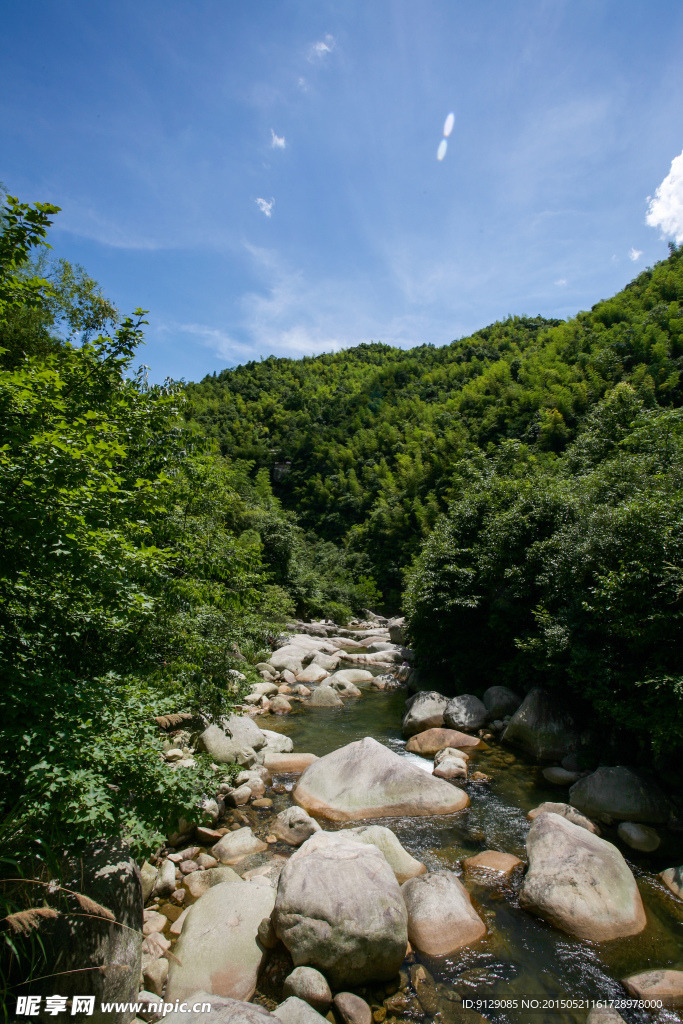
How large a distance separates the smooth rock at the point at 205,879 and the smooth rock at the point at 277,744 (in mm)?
4356

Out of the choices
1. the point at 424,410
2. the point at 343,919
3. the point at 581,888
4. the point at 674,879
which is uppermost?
the point at 424,410

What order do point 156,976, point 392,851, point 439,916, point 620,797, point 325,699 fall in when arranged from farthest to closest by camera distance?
point 325,699 < point 620,797 < point 392,851 < point 439,916 < point 156,976

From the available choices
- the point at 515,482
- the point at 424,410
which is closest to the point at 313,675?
the point at 515,482

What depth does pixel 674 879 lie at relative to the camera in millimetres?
6695

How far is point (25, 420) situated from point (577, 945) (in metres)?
8.81

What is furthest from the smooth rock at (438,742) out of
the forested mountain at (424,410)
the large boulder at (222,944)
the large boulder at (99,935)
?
the forested mountain at (424,410)

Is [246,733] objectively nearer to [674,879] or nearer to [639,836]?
[639,836]

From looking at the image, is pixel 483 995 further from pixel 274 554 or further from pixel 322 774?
pixel 274 554

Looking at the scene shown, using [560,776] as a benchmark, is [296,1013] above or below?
above

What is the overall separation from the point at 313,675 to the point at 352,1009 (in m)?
14.3

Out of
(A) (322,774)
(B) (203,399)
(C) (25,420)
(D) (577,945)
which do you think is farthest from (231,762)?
(B) (203,399)

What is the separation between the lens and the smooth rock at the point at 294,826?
7.69 meters

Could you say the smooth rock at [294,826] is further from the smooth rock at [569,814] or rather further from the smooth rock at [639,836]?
the smooth rock at [639,836]

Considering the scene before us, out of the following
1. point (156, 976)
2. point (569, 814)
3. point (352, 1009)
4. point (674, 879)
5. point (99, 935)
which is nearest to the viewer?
point (99, 935)
